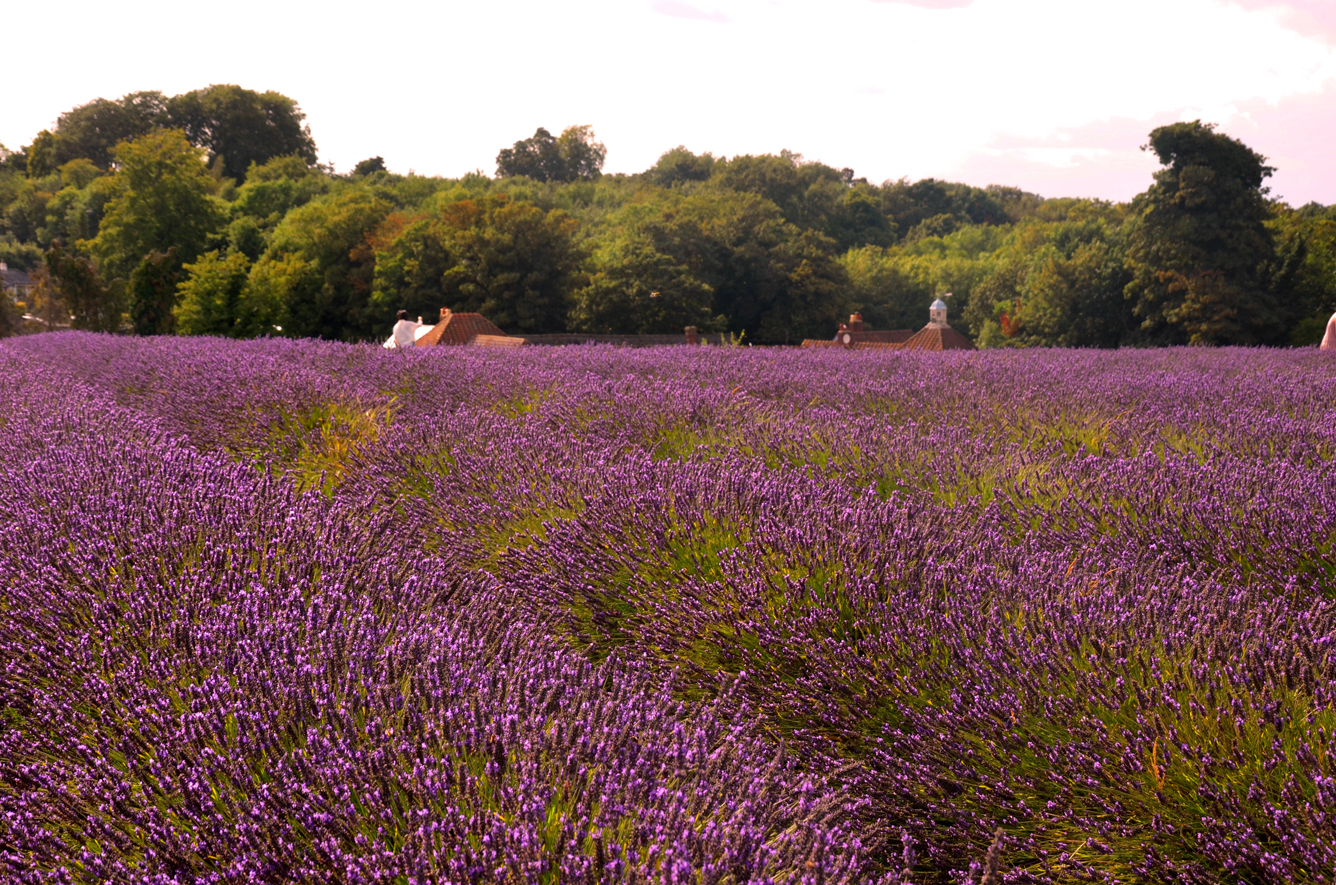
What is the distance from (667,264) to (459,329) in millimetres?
11713

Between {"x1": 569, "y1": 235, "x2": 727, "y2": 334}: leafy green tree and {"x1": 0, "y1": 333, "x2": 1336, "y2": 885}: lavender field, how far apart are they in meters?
28.5

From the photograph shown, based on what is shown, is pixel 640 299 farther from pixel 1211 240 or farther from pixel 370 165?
pixel 370 165

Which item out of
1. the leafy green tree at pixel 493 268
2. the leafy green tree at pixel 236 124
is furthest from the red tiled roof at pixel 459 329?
the leafy green tree at pixel 236 124

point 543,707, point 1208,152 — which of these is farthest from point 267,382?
point 1208,152

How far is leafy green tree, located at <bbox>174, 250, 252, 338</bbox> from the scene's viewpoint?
3172 cm

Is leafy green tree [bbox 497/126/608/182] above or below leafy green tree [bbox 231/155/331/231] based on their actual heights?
above

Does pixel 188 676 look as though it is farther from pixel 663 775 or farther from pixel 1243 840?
pixel 1243 840

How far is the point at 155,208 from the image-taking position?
44.9 meters

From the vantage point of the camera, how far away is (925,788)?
1.84 metres

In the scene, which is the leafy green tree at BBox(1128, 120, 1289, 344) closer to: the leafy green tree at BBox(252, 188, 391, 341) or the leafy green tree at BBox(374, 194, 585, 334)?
the leafy green tree at BBox(374, 194, 585, 334)

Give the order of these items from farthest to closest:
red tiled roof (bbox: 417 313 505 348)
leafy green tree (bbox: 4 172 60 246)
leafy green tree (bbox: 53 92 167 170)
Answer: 1. leafy green tree (bbox: 53 92 167 170)
2. leafy green tree (bbox: 4 172 60 246)
3. red tiled roof (bbox: 417 313 505 348)

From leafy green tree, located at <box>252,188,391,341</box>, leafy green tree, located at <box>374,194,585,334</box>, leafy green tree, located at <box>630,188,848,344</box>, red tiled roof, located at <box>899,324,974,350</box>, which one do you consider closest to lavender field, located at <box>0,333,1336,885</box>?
red tiled roof, located at <box>899,324,974,350</box>

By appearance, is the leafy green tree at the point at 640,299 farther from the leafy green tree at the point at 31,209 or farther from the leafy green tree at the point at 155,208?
the leafy green tree at the point at 31,209

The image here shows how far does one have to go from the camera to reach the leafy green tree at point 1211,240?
2300 centimetres
